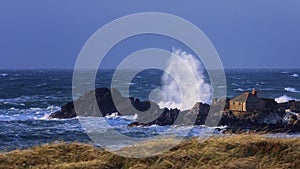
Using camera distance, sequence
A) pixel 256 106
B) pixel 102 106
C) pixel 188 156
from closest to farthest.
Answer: pixel 188 156 → pixel 256 106 → pixel 102 106

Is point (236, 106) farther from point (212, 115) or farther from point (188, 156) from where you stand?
point (188, 156)

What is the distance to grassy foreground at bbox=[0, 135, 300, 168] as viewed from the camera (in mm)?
5531

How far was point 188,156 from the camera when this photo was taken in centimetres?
572

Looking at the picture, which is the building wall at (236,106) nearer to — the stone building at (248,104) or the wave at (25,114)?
the stone building at (248,104)

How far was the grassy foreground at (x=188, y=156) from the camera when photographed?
553cm

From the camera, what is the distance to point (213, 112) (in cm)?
2677

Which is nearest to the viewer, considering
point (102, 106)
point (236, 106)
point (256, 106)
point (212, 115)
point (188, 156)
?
point (188, 156)

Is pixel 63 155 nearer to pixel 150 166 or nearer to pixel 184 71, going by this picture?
pixel 150 166

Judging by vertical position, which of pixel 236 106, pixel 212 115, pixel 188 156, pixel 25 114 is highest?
pixel 188 156

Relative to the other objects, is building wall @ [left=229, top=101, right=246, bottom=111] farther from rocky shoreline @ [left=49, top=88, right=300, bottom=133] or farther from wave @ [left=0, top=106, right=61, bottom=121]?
wave @ [left=0, top=106, right=61, bottom=121]

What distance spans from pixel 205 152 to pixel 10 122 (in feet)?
82.1

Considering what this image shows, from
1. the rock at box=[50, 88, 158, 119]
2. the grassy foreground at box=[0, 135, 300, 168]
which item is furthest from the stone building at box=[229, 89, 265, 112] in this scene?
the grassy foreground at box=[0, 135, 300, 168]

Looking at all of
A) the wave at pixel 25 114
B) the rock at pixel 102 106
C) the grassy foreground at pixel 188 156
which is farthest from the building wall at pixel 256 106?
the grassy foreground at pixel 188 156

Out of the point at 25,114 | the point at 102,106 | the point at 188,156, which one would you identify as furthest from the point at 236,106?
the point at 188,156
